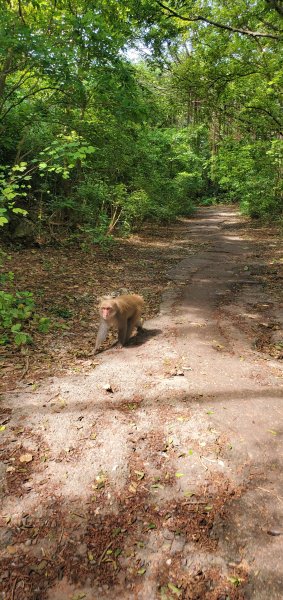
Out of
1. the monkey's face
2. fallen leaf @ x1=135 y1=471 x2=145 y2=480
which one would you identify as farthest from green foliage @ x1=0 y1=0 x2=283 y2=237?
fallen leaf @ x1=135 y1=471 x2=145 y2=480

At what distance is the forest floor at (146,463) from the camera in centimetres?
239

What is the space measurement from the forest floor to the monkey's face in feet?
2.19

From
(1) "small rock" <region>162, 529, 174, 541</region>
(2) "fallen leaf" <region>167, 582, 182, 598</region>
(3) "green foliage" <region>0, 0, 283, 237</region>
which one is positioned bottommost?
(2) "fallen leaf" <region>167, 582, 182, 598</region>

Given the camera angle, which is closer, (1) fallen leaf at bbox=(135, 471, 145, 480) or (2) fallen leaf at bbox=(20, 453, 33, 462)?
(1) fallen leaf at bbox=(135, 471, 145, 480)

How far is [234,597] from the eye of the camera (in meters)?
2.24

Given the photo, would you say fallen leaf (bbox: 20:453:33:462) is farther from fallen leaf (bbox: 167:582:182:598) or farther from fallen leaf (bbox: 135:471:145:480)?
fallen leaf (bbox: 167:582:182:598)

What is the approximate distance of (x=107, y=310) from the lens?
516 cm

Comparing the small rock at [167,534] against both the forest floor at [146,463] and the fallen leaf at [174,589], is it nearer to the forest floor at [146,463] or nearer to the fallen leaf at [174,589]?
the forest floor at [146,463]

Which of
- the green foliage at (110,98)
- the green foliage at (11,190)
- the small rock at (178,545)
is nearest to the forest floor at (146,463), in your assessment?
the small rock at (178,545)

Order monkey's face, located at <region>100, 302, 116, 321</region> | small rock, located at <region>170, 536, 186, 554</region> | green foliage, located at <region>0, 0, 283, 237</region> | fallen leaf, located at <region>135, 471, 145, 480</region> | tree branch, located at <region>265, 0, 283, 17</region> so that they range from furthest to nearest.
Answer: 1. green foliage, located at <region>0, 0, 283, 237</region>
2. tree branch, located at <region>265, 0, 283, 17</region>
3. monkey's face, located at <region>100, 302, 116, 321</region>
4. fallen leaf, located at <region>135, 471, 145, 480</region>
5. small rock, located at <region>170, 536, 186, 554</region>

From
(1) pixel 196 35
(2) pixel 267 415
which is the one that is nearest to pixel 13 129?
(1) pixel 196 35

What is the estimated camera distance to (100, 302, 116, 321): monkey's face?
5148 millimetres

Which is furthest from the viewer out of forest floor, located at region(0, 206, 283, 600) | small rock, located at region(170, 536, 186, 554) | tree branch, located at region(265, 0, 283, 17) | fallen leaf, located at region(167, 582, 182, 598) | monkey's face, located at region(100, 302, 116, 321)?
tree branch, located at region(265, 0, 283, 17)

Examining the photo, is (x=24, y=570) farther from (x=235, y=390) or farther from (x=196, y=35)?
(x=196, y=35)
